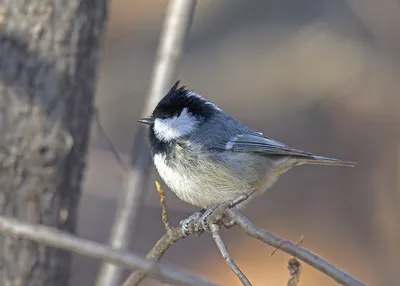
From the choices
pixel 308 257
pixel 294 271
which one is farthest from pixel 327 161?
pixel 308 257

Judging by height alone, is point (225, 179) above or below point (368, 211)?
above

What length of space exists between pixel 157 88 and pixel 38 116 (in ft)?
1.67

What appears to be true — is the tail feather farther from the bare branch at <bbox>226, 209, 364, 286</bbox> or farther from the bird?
the bare branch at <bbox>226, 209, 364, 286</bbox>

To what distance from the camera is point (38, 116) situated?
2352 mm

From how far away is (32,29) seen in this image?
7.62 feet

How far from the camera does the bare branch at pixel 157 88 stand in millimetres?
2561

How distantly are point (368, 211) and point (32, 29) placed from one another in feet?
15.3

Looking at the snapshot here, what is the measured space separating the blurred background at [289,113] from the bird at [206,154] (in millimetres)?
1775

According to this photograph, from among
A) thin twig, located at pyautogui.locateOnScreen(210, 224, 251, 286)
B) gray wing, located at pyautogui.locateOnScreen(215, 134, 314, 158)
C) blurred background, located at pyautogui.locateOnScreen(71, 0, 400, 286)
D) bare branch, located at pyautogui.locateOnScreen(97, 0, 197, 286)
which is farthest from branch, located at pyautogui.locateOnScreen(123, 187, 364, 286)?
blurred background, located at pyautogui.locateOnScreen(71, 0, 400, 286)

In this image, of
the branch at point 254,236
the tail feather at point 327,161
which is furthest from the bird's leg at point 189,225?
the tail feather at point 327,161

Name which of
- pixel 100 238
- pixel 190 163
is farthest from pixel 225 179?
pixel 100 238

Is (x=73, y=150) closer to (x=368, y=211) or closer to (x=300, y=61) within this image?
(x=368, y=211)

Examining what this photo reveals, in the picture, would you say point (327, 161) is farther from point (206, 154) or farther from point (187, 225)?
point (187, 225)

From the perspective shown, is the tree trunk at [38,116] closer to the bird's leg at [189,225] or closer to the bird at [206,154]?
the bird at [206,154]
